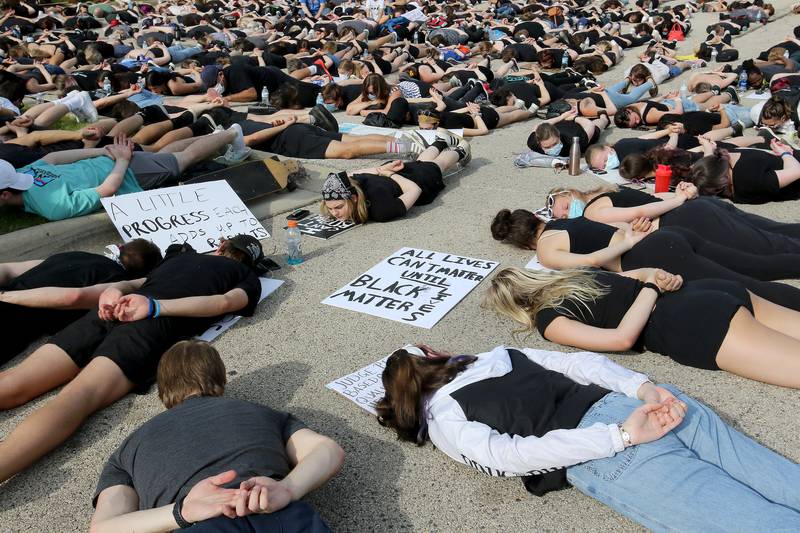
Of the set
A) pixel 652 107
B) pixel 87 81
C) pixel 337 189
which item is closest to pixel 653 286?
pixel 337 189

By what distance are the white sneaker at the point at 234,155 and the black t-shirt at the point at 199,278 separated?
3417 millimetres

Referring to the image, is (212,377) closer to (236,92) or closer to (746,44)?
(236,92)

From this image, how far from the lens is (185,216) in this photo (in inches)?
255

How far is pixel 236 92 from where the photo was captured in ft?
40.2

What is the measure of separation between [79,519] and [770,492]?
305cm

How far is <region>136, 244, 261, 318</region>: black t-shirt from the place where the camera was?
171 inches

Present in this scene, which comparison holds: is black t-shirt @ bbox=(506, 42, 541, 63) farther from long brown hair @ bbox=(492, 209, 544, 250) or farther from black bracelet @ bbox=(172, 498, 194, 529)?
black bracelet @ bbox=(172, 498, 194, 529)

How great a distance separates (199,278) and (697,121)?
6.96 metres

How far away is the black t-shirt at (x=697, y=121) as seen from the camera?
845cm

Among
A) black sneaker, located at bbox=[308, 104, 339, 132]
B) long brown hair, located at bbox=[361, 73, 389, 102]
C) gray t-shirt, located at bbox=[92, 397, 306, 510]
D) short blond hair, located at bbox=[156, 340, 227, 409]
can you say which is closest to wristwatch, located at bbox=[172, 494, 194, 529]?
gray t-shirt, located at bbox=[92, 397, 306, 510]

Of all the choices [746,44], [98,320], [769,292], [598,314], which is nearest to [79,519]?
[98,320]

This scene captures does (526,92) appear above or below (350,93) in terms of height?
above

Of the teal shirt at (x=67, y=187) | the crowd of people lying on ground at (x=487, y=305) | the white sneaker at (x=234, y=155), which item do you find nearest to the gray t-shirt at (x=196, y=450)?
the crowd of people lying on ground at (x=487, y=305)

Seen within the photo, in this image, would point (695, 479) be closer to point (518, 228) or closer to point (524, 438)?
point (524, 438)
